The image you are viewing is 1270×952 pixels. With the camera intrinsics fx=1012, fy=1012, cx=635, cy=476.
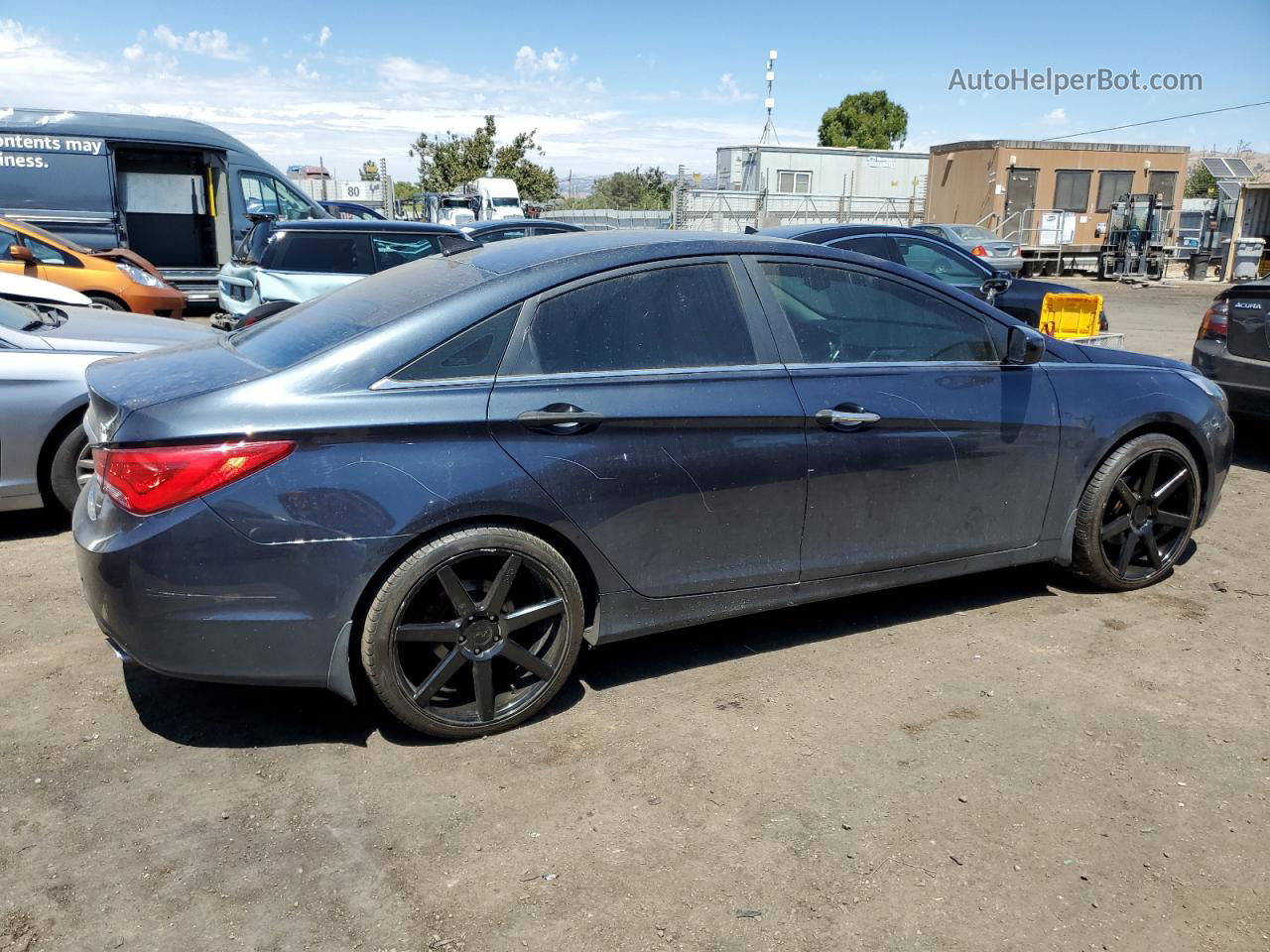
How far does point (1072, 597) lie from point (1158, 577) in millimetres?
483

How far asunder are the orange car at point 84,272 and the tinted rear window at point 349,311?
831 centimetres

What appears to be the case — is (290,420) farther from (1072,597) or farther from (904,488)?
(1072,597)

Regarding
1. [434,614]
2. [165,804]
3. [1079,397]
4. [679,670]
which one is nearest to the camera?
[165,804]

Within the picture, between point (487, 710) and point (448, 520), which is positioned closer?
point (448, 520)

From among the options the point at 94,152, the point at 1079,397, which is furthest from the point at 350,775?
the point at 94,152

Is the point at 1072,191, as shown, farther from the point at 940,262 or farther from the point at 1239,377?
the point at 1239,377

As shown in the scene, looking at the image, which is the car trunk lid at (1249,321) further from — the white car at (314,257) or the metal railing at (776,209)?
the metal railing at (776,209)

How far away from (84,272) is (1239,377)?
37.1 feet

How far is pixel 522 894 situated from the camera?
2625 mm

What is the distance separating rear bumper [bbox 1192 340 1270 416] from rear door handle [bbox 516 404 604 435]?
18.9 feet

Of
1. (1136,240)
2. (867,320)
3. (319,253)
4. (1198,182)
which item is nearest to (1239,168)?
(1136,240)

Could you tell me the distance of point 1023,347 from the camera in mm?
4141

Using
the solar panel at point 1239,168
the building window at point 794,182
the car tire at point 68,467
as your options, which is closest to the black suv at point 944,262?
the car tire at point 68,467

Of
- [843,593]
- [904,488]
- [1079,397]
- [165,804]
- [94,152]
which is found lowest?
[165,804]
